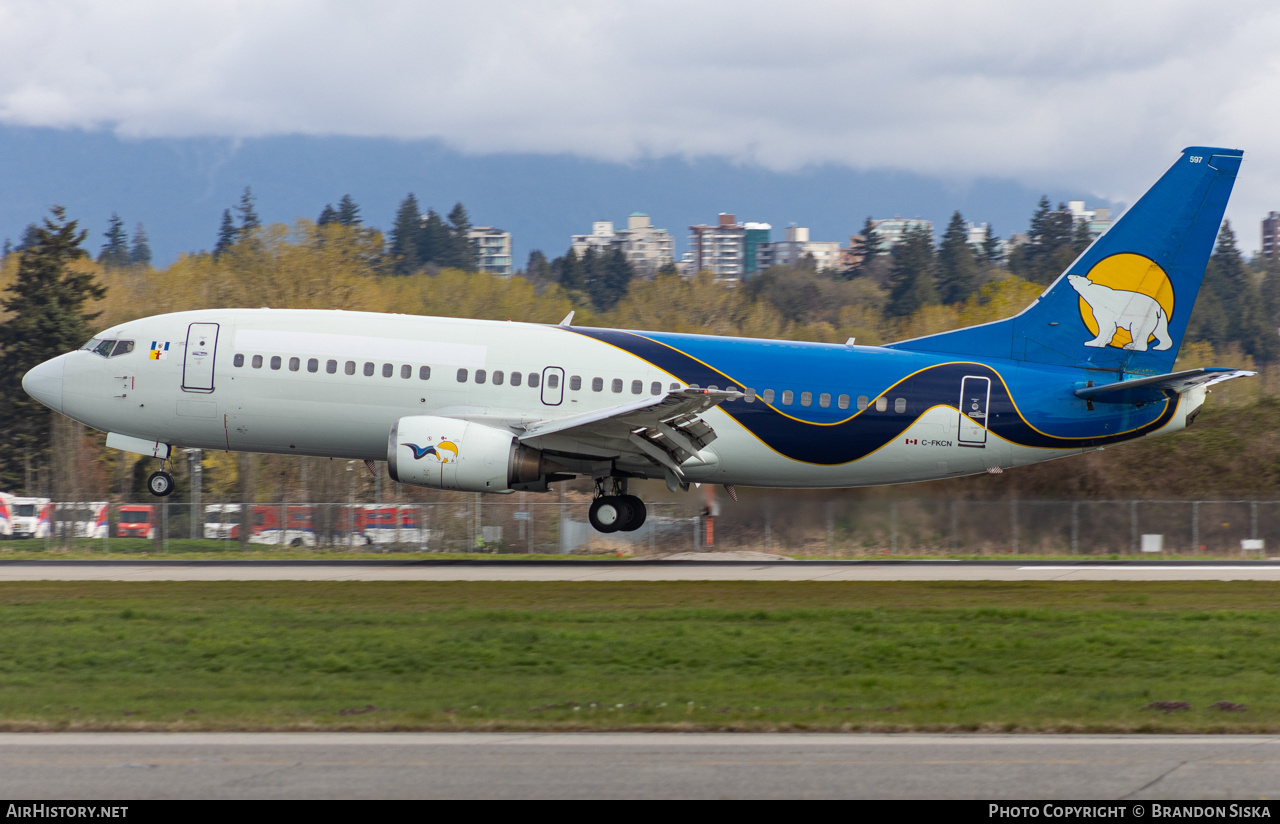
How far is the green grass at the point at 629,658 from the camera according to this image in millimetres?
13383

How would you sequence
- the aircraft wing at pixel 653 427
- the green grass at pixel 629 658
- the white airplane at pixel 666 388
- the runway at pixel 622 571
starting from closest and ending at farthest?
the green grass at pixel 629 658
the runway at pixel 622 571
the aircraft wing at pixel 653 427
the white airplane at pixel 666 388

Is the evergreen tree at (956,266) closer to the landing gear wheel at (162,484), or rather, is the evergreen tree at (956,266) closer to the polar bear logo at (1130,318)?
the polar bear logo at (1130,318)

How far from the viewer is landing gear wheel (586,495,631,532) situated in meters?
30.5

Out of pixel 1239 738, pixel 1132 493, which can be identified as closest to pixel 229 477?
pixel 1132 493

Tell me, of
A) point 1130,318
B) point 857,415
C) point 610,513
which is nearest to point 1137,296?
point 1130,318

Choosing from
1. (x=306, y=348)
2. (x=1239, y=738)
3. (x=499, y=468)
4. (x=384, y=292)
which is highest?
(x=384, y=292)

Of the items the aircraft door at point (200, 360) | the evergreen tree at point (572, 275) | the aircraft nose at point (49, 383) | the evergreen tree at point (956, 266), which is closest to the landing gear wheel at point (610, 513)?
the aircraft door at point (200, 360)

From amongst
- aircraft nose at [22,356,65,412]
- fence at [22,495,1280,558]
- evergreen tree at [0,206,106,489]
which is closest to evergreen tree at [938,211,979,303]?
evergreen tree at [0,206,106,489]

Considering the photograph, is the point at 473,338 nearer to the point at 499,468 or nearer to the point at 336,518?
the point at 499,468

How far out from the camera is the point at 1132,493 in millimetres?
50094

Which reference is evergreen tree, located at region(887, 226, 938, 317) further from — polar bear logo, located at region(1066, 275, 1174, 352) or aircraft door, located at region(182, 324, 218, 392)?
aircraft door, located at region(182, 324, 218, 392)

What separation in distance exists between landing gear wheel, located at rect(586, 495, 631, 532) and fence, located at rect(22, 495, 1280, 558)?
5.84 m

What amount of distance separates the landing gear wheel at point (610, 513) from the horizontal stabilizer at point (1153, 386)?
37.1 feet
